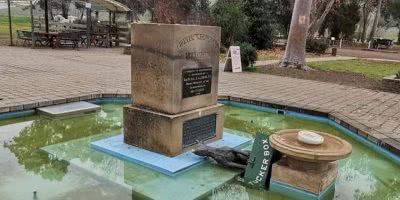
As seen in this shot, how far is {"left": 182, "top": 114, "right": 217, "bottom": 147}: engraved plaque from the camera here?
14.3 feet

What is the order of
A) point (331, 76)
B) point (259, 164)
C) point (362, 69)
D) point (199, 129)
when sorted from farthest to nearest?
point (362, 69), point (331, 76), point (199, 129), point (259, 164)

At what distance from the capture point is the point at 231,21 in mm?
17641

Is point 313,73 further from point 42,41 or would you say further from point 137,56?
point 42,41

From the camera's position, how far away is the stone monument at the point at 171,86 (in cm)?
405

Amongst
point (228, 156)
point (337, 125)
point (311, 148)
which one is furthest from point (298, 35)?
point (311, 148)

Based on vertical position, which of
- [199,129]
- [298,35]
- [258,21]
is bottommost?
[199,129]

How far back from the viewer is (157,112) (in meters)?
4.24

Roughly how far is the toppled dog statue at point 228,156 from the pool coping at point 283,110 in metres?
1.97

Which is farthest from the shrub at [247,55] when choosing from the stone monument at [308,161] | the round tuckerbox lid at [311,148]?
the stone monument at [308,161]

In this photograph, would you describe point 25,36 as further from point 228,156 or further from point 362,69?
point 228,156

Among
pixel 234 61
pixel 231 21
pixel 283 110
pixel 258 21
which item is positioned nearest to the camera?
pixel 283 110

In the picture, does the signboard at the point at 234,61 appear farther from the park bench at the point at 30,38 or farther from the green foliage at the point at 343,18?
the green foliage at the point at 343,18

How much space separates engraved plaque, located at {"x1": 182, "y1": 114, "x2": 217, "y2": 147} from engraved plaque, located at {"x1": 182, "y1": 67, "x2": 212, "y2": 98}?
0.31m

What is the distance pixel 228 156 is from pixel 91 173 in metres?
1.39
